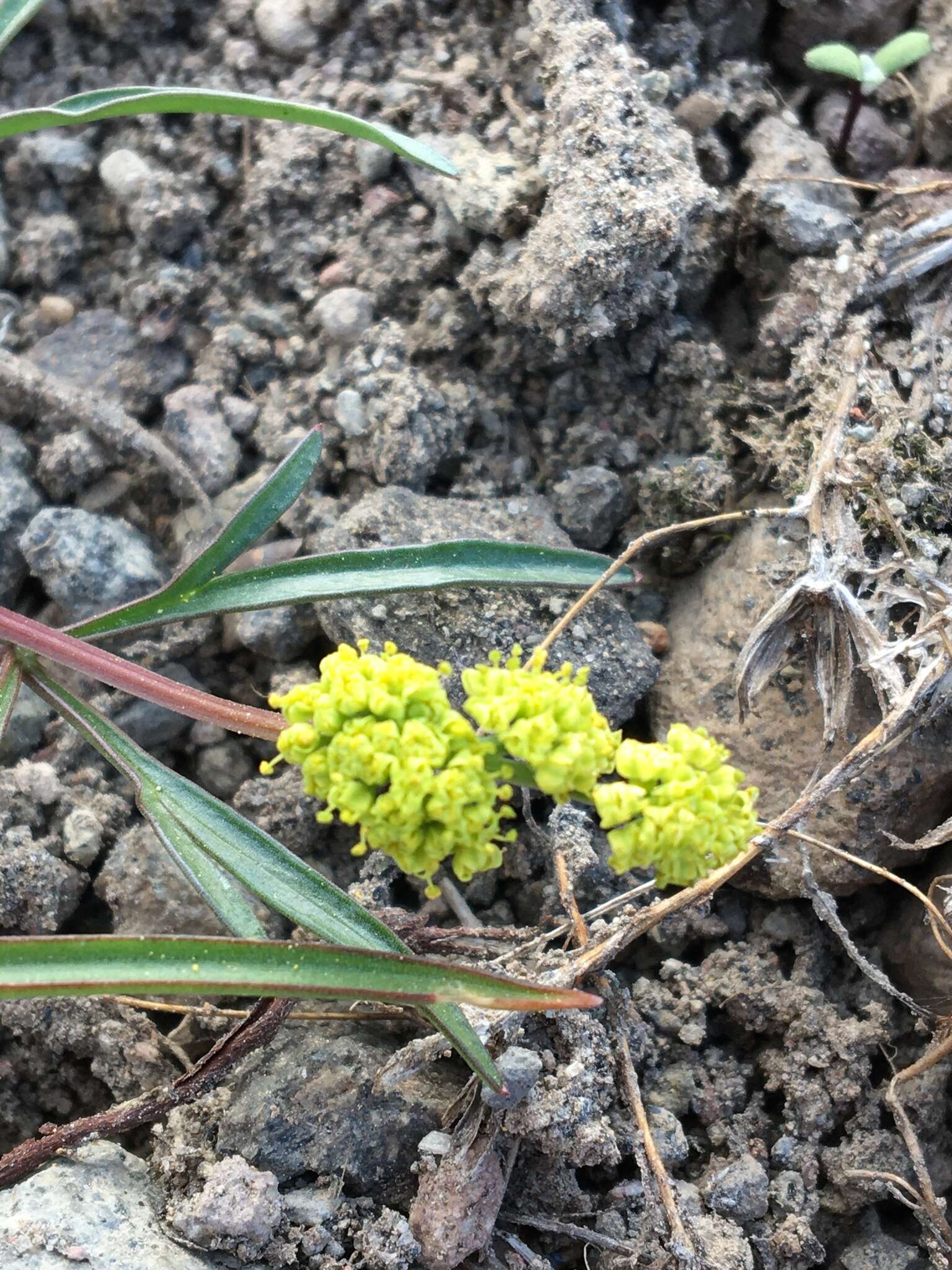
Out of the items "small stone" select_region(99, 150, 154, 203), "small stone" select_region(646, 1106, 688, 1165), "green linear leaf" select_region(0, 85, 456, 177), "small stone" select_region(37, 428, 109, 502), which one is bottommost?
"small stone" select_region(646, 1106, 688, 1165)

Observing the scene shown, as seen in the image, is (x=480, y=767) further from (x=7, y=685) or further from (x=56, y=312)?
(x=56, y=312)

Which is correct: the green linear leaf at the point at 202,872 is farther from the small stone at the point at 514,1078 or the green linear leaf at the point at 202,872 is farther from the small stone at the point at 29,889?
the small stone at the point at 514,1078

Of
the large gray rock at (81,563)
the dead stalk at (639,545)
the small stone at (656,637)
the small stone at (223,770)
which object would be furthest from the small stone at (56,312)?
the small stone at (656,637)

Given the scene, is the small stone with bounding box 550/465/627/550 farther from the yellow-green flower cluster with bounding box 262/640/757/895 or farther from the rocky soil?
the yellow-green flower cluster with bounding box 262/640/757/895

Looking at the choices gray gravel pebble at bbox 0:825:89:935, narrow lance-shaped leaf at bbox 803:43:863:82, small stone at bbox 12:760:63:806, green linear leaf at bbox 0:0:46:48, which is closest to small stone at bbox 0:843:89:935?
gray gravel pebble at bbox 0:825:89:935

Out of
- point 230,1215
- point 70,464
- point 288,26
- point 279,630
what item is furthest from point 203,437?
point 230,1215
